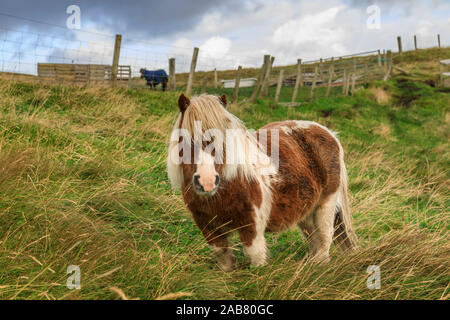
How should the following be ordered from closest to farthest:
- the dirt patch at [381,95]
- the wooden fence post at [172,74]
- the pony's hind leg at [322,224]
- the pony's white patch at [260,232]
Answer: the pony's white patch at [260,232] < the pony's hind leg at [322,224] < the wooden fence post at [172,74] < the dirt patch at [381,95]

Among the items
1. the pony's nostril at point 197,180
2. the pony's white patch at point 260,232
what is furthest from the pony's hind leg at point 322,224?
the pony's nostril at point 197,180

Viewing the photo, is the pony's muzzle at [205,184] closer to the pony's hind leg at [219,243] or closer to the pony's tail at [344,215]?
the pony's hind leg at [219,243]

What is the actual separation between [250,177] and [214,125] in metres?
0.52

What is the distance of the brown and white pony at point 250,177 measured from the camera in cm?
233

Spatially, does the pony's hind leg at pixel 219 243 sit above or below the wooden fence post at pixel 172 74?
below

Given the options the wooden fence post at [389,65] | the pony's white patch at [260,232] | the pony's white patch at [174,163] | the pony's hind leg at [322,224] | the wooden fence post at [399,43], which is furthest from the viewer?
the wooden fence post at [399,43]

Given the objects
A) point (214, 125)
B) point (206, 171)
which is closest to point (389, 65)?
point (214, 125)

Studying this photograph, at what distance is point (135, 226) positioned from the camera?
3242mm

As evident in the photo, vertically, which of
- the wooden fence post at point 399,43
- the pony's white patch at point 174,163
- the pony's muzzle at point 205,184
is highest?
the wooden fence post at point 399,43

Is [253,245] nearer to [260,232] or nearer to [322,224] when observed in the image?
[260,232]

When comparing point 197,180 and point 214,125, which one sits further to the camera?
point 214,125

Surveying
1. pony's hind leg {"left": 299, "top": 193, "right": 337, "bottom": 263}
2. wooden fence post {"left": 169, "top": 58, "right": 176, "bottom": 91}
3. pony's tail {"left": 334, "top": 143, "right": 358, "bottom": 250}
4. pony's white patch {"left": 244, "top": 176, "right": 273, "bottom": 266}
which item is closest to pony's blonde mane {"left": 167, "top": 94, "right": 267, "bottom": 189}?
pony's white patch {"left": 244, "top": 176, "right": 273, "bottom": 266}

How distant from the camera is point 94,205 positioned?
11.5 feet
